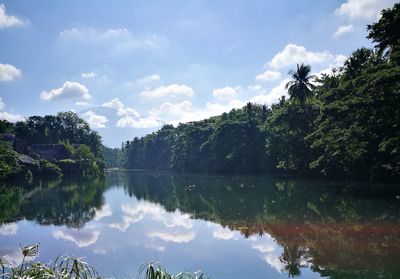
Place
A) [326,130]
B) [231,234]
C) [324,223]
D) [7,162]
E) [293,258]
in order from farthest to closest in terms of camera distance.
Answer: [7,162]
[326,130]
[324,223]
[231,234]
[293,258]

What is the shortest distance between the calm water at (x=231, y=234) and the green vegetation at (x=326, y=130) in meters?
2.96

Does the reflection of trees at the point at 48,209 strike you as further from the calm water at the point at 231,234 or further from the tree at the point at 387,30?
the tree at the point at 387,30

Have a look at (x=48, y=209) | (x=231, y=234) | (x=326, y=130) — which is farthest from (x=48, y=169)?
(x=231, y=234)

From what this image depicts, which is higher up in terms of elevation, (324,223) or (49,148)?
(49,148)

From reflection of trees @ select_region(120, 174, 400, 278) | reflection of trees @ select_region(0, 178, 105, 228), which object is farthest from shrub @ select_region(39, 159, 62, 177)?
reflection of trees @ select_region(120, 174, 400, 278)

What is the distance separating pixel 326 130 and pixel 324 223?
13.9 meters

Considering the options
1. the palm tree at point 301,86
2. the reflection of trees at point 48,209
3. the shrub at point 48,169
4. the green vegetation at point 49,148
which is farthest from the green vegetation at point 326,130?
the shrub at point 48,169

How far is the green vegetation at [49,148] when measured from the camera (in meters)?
39.8

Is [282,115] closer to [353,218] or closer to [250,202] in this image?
[250,202]

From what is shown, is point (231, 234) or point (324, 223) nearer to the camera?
point (231, 234)

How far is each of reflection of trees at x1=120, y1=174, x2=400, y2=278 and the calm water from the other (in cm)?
3

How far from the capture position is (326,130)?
2530 centimetres

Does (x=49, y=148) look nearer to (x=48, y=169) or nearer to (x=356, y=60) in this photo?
(x=48, y=169)

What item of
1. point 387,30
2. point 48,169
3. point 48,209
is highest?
point 387,30
